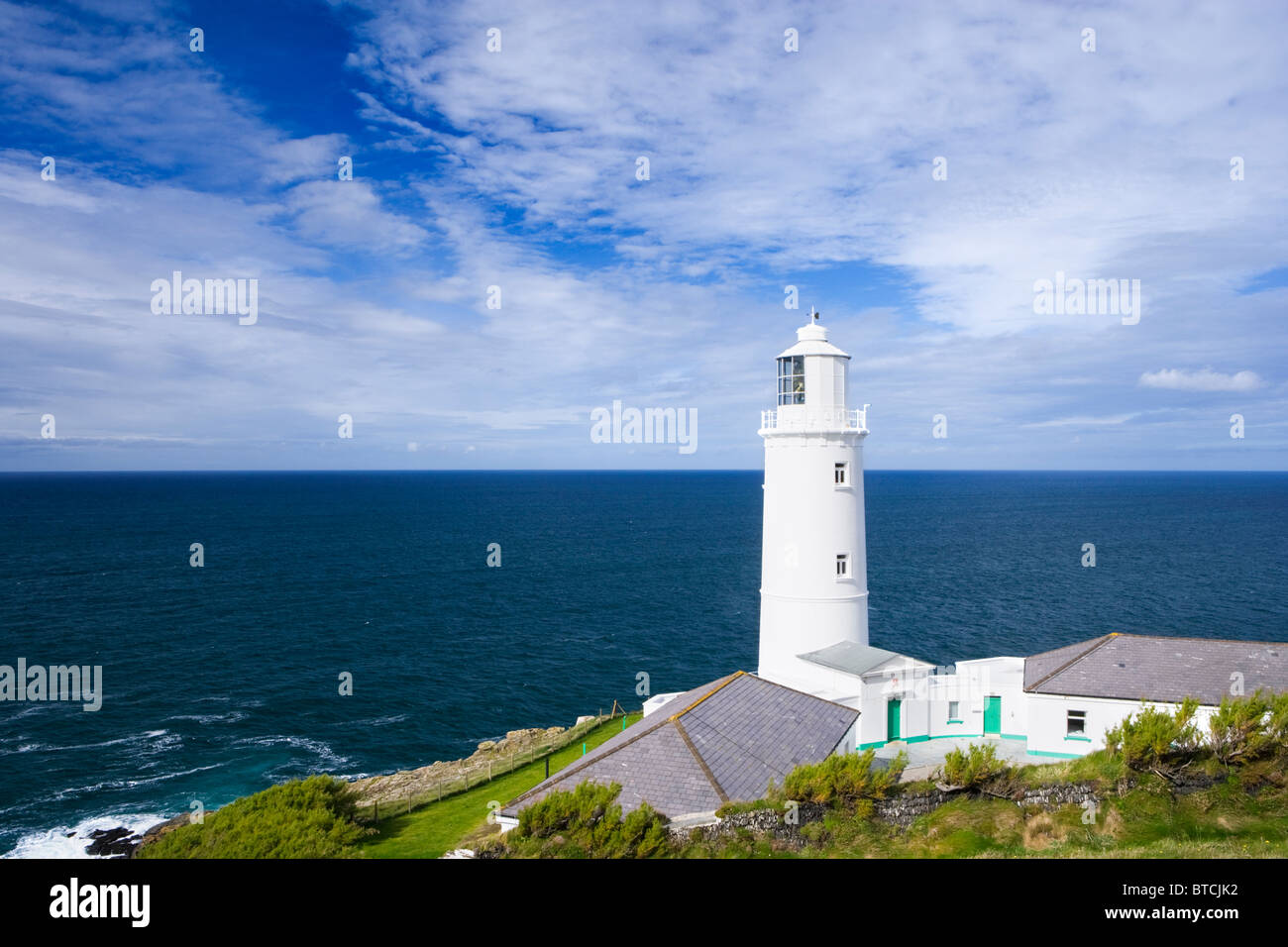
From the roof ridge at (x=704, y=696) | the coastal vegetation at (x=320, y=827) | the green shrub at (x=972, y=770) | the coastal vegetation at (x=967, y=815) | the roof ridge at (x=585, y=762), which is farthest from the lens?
the roof ridge at (x=704, y=696)

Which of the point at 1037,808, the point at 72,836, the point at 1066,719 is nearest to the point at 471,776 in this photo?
the point at 72,836

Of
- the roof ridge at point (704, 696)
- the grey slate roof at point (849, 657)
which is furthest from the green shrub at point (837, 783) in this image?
the grey slate roof at point (849, 657)

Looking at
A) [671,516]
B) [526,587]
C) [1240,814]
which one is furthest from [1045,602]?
[671,516]

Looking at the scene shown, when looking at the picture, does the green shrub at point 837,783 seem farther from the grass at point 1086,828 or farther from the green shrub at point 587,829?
the green shrub at point 587,829

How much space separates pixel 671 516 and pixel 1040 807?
450 ft

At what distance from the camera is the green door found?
1014 inches

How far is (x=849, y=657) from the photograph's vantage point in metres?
26.0

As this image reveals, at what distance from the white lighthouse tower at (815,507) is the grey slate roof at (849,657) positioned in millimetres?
632

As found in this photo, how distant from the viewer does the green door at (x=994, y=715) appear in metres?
25.8

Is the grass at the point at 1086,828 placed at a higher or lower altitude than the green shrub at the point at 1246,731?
lower

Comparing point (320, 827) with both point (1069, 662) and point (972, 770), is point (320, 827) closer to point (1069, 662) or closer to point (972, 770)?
point (972, 770)

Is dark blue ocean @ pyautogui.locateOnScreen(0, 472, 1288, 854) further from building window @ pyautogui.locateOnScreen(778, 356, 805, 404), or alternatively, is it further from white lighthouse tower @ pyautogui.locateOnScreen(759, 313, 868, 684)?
building window @ pyautogui.locateOnScreen(778, 356, 805, 404)

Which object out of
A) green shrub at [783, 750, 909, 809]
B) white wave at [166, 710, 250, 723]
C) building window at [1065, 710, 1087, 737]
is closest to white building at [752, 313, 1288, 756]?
building window at [1065, 710, 1087, 737]
